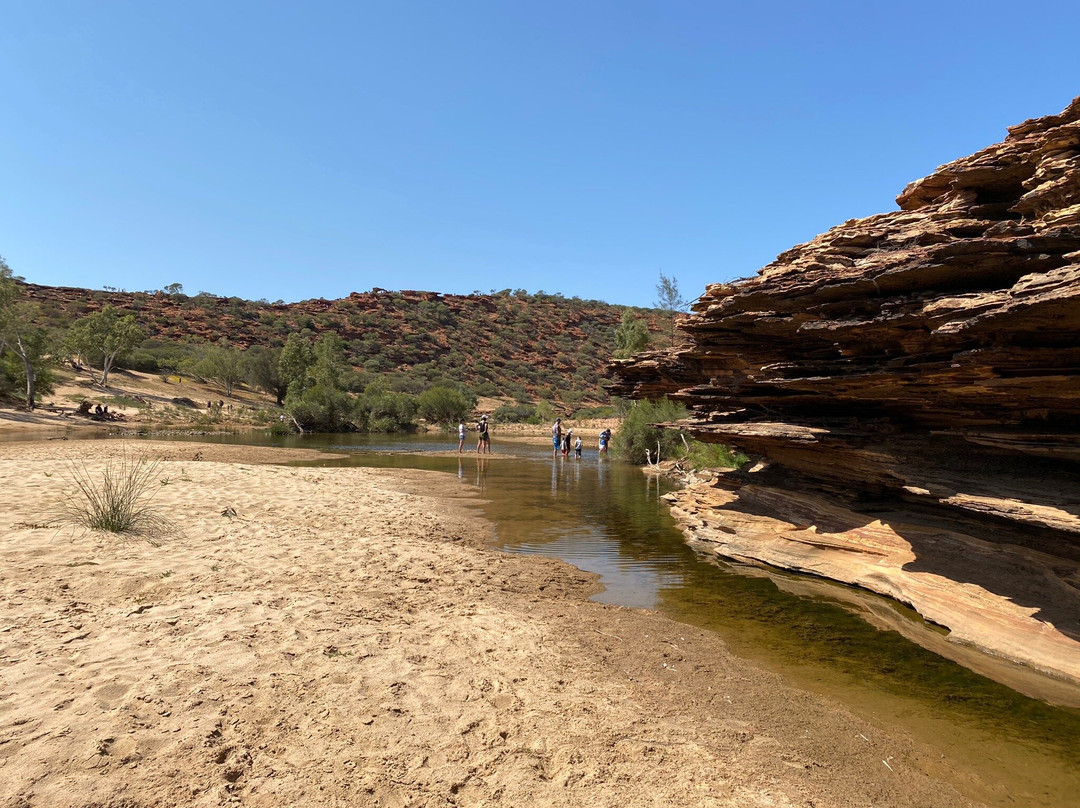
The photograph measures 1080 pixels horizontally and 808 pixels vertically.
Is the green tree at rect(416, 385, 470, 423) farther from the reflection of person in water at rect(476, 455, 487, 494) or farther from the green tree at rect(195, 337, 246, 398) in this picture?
the reflection of person in water at rect(476, 455, 487, 494)

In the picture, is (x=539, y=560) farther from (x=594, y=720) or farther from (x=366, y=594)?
(x=594, y=720)

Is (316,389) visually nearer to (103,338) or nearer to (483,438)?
(103,338)

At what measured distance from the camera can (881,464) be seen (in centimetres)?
816

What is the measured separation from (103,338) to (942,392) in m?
58.1

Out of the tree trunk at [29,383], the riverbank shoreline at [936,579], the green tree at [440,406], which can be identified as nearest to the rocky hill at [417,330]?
the green tree at [440,406]

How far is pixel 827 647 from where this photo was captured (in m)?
6.32

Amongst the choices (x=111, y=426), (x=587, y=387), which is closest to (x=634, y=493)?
(x=111, y=426)

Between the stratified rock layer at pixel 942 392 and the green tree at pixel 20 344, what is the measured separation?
4301 centimetres

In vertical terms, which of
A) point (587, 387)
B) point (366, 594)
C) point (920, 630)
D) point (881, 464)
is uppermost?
point (587, 387)

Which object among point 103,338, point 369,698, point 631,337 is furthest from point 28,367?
point 369,698

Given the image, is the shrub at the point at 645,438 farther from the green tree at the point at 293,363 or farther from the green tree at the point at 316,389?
the green tree at the point at 293,363

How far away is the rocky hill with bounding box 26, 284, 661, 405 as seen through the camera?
3036 inches

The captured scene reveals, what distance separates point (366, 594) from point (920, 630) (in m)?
6.43

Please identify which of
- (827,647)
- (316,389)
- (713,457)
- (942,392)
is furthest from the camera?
(316,389)
